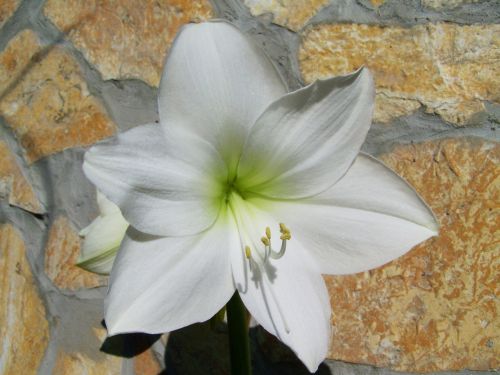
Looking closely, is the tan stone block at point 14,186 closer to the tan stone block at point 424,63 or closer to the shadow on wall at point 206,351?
the shadow on wall at point 206,351

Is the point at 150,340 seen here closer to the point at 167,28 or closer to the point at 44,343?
the point at 44,343

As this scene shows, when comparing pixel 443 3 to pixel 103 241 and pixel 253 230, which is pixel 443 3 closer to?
pixel 253 230

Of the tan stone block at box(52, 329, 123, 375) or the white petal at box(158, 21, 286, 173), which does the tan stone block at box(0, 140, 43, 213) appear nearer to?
the tan stone block at box(52, 329, 123, 375)

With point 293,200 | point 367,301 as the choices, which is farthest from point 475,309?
point 293,200

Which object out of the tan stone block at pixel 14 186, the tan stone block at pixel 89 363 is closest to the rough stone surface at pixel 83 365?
the tan stone block at pixel 89 363

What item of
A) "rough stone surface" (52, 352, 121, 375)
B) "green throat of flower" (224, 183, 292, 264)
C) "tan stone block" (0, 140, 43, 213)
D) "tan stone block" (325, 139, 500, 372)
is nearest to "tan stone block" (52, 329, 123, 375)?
"rough stone surface" (52, 352, 121, 375)
